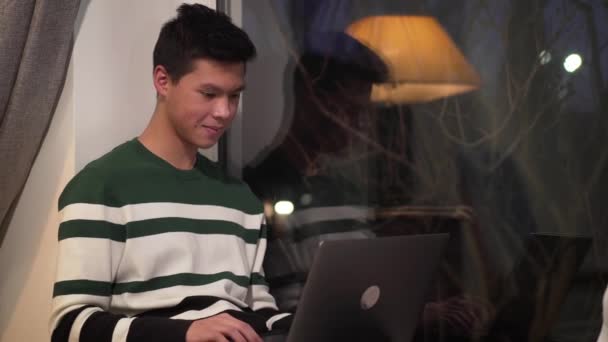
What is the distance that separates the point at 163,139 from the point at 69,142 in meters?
0.20

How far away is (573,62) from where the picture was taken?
1.44m

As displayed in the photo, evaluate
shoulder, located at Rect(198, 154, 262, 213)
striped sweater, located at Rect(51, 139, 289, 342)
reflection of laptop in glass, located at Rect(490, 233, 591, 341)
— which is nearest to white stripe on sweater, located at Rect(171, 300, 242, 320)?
striped sweater, located at Rect(51, 139, 289, 342)

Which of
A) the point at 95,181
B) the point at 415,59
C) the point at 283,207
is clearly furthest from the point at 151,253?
the point at 415,59

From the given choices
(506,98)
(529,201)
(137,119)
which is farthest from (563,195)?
(137,119)

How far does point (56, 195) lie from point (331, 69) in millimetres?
675

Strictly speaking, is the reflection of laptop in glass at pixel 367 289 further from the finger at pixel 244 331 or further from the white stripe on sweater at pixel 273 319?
the white stripe on sweater at pixel 273 319

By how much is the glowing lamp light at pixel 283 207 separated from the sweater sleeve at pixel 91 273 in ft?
1.50

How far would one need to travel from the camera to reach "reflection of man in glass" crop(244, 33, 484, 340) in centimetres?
169

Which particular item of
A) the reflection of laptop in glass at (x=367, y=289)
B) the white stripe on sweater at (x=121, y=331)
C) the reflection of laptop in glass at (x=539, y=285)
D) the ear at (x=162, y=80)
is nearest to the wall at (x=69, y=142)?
the ear at (x=162, y=80)

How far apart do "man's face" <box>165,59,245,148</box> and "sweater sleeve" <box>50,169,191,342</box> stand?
212 mm

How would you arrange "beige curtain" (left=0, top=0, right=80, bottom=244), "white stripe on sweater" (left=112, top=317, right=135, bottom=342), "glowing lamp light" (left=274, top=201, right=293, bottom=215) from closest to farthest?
"white stripe on sweater" (left=112, top=317, right=135, bottom=342), "beige curtain" (left=0, top=0, right=80, bottom=244), "glowing lamp light" (left=274, top=201, right=293, bottom=215)

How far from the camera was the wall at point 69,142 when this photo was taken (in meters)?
1.58

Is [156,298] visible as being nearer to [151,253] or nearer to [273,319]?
[151,253]

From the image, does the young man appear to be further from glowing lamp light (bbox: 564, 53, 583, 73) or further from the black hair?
glowing lamp light (bbox: 564, 53, 583, 73)
